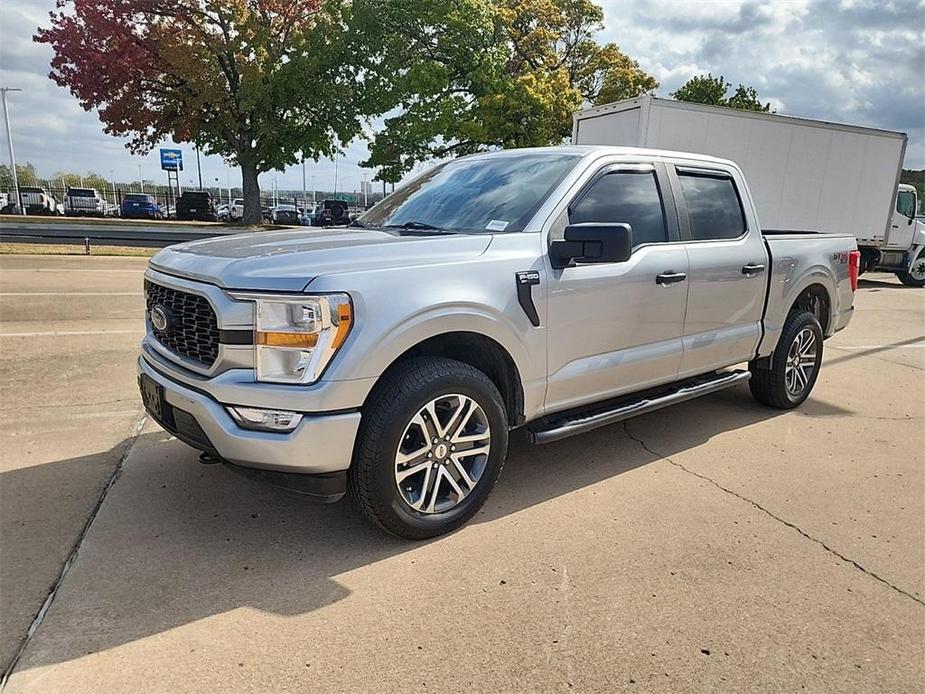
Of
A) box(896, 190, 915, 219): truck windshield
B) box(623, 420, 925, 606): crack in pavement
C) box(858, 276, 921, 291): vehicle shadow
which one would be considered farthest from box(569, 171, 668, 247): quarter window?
box(896, 190, 915, 219): truck windshield

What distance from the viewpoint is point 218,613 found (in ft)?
8.75

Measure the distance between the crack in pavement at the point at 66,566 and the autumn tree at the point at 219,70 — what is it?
23.6 meters

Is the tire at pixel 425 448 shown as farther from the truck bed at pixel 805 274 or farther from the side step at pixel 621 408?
the truck bed at pixel 805 274

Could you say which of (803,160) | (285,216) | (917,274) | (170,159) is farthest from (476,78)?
(170,159)

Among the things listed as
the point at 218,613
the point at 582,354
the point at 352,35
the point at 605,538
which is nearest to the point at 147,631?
the point at 218,613

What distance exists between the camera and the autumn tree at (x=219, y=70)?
24.4 m

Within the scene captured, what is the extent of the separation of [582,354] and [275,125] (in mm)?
25864

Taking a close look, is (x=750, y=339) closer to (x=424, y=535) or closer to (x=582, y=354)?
(x=582, y=354)

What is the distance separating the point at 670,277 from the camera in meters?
4.11

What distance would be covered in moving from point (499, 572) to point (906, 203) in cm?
1937

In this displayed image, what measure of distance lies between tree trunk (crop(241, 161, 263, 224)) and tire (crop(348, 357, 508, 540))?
2741 centimetres

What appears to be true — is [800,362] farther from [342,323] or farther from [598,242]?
[342,323]

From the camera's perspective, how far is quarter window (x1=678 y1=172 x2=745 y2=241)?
4500mm

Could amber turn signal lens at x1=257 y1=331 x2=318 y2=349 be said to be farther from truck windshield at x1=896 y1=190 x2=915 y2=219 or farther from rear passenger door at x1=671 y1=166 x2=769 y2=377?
truck windshield at x1=896 y1=190 x2=915 y2=219
